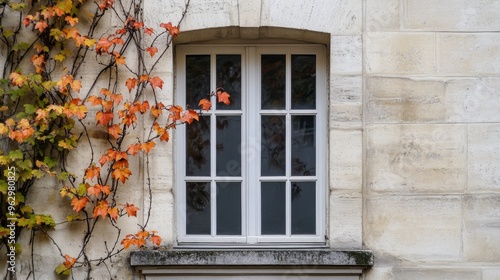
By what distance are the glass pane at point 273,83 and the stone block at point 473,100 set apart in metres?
1.28

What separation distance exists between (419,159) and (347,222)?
2.39ft

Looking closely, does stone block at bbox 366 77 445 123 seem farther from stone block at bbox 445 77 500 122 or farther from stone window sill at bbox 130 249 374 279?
stone window sill at bbox 130 249 374 279

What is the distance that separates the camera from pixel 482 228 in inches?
224

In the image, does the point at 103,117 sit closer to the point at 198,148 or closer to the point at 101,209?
the point at 101,209

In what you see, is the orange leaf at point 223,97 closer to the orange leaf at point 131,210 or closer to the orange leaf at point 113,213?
the orange leaf at point 131,210

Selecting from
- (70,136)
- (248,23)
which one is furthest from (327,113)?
(70,136)

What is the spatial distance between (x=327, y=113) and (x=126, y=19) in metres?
1.72

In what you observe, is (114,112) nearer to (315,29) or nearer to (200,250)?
(200,250)

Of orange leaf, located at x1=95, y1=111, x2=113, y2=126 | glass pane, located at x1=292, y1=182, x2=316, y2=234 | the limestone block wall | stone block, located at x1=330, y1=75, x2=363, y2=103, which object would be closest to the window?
glass pane, located at x1=292, y1=182, x2=316, y2=234

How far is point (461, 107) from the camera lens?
5.70 meters

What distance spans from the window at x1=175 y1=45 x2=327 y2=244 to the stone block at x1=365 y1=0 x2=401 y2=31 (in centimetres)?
48

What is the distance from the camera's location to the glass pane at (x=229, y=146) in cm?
599

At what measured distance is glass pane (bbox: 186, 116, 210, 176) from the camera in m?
6.00

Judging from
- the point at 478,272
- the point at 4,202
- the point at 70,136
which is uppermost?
the point at 70,136
